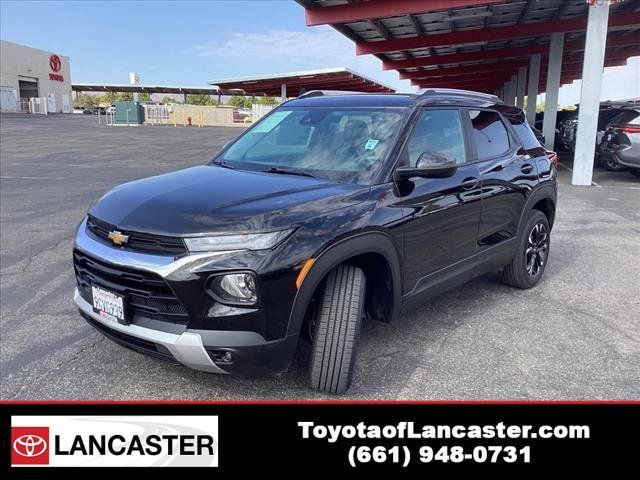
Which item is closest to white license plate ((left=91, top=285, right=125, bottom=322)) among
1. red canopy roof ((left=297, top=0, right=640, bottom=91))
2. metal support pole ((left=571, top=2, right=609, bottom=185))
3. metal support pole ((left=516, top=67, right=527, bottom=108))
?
metal support pole ((left=571, top=2, right=609, bottom=185))

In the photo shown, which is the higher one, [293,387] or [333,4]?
[333,4]

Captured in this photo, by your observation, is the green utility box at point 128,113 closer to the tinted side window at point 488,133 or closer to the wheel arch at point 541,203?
the wheel arch at point 541,203

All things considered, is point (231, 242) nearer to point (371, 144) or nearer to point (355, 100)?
point (371, 144)

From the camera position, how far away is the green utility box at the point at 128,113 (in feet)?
160

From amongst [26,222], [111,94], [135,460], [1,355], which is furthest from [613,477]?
[111,94]

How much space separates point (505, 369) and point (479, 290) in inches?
64.6

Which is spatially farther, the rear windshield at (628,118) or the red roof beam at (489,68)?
the red roof beam at (489,68)

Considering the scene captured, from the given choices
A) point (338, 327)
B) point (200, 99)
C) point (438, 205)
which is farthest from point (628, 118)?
point (200, 99)

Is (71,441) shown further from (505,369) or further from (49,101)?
(49,101)

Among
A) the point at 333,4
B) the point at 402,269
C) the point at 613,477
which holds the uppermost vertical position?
the point at 333,4

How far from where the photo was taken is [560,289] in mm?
5309

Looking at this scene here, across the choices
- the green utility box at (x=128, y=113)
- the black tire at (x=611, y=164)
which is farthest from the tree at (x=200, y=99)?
the black tire at (x=611, y=164)

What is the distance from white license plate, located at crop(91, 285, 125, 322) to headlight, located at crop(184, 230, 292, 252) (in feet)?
1.80

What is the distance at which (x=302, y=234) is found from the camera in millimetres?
2832
